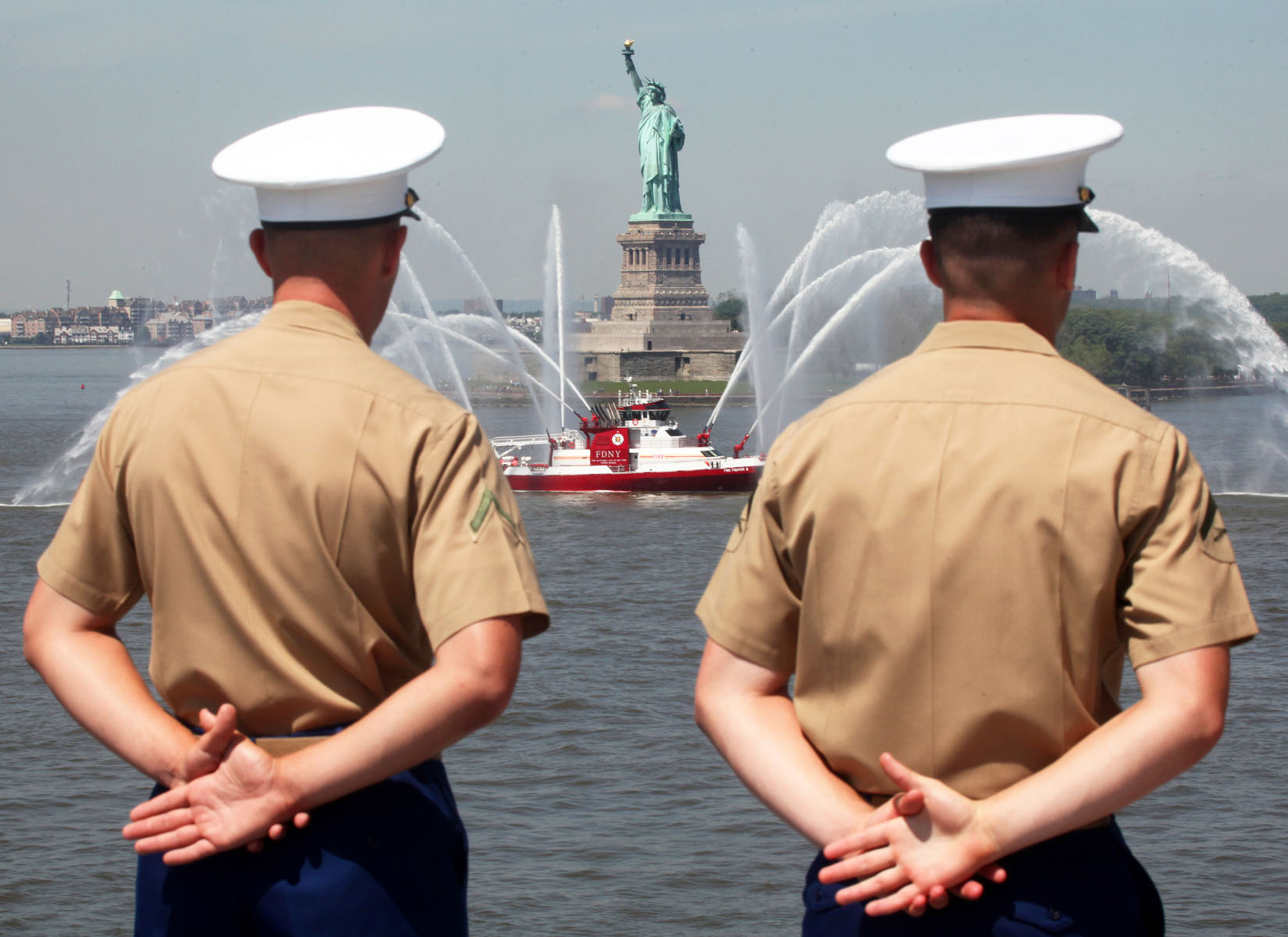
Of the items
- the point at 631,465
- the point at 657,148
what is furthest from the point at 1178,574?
the point at 657,148

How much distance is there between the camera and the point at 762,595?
2566mm

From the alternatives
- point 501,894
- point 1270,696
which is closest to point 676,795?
point 501,894

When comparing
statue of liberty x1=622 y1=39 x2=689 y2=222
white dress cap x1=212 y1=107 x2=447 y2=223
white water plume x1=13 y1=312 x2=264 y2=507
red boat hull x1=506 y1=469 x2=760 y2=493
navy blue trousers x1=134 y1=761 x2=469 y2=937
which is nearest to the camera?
navy blue trousers x1=134 y1=761 x2=469 y2=937

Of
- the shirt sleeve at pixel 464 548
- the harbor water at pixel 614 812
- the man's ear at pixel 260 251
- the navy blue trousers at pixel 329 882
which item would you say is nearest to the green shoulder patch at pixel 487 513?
the shirt sleeve at pixel 464 548

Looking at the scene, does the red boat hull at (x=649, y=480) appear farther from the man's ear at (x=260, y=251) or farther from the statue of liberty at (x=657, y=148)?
the statue of liberty at (x=657, y=148)

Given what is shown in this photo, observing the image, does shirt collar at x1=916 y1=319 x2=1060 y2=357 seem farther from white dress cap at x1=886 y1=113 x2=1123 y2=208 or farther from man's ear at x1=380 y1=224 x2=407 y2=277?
man's ear at x1=380 y1=224 x2=407 y2=277

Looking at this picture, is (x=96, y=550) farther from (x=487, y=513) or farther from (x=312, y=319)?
(x=487, y=513)

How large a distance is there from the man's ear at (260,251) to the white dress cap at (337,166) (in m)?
0.06

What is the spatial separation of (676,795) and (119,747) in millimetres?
10160

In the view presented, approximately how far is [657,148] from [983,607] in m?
95.7

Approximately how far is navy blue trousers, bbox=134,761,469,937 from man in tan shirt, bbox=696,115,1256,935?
556mm

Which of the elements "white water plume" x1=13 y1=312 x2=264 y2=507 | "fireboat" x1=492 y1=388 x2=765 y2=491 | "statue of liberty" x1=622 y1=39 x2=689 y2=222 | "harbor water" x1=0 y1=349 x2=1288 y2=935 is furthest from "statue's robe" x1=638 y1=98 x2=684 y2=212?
"harbor water" x1=0 y1=349 x2=1288 y2=935

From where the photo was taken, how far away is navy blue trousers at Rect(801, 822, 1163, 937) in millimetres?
2363

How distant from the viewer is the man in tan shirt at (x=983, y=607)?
230 cm
